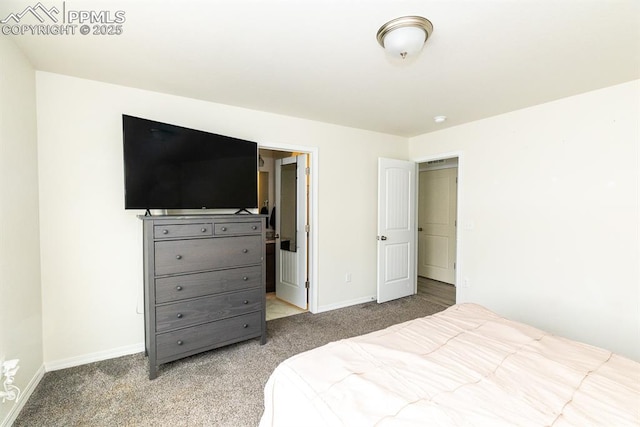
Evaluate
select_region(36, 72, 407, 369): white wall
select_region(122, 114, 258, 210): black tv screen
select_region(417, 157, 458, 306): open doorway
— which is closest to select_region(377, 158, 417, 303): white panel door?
select_region(417, 157, 458, 306): open doorway

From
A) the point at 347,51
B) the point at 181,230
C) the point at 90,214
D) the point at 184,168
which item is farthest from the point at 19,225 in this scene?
the point at 347,51

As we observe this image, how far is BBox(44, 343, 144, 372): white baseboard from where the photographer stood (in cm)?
233

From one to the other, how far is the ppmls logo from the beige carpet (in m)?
2.41

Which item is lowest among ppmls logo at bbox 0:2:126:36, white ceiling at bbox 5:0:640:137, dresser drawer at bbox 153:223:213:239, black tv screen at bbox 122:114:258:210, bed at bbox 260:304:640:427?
bed at bbox 260:304:640:427

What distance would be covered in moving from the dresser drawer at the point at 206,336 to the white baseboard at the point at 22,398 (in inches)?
31.4

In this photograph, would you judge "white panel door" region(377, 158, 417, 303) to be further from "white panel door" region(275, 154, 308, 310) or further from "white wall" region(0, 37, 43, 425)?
"white wall" region(0, 37, 43, 425)

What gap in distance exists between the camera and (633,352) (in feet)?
7.93

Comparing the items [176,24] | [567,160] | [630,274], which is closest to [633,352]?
[630,274]

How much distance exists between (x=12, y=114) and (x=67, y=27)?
2.27 feet

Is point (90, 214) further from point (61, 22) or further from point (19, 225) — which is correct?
point (61, 22)

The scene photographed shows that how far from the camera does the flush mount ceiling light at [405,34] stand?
1613 mm

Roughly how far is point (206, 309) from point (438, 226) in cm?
433

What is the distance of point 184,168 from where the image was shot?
2.46 metres

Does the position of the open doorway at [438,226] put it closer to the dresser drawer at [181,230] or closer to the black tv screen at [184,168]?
the black tv screen at [184,168]
